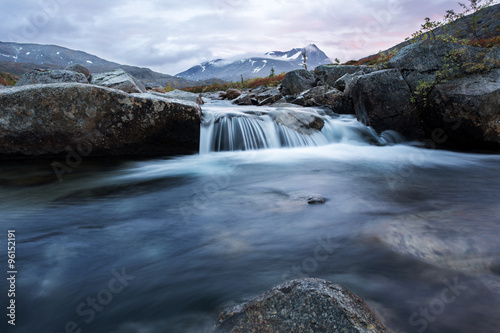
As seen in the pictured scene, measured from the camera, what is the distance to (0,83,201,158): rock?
550cm

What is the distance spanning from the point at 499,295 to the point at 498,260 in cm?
61

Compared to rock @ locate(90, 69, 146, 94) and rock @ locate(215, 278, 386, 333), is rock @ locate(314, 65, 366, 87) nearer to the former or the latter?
rock @ locate(90, 69, 146, 94)

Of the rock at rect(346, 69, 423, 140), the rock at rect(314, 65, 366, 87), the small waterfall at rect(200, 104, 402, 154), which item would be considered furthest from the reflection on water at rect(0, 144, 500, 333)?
the rock at rect(314, 65, 366, 87)

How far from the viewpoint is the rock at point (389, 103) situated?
8.12 metres

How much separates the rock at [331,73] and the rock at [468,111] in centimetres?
1086

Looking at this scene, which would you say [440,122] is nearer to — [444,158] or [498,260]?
[444,158]

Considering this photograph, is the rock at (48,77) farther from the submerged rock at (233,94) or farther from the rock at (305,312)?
the submerged rock at (233,94)

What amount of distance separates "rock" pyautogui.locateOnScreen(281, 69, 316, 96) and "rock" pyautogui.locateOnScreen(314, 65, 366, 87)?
55 centimetres

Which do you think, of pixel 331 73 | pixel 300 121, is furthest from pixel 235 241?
pixel 331 73

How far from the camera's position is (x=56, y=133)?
5.78 metres

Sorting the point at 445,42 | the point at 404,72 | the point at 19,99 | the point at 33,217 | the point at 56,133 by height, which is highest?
the point at 445,42

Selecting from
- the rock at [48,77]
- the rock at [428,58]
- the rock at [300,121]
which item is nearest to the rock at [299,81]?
the rock at [300,121]

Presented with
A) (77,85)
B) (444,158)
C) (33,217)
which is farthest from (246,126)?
(33,217)

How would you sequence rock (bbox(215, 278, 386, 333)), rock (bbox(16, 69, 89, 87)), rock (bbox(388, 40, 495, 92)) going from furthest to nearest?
rock (bbox(16, 69, 89, 87)) < rock (bbox(388, 40, 495, 92)) < rock (bbox(215, 278, 386, 333))
